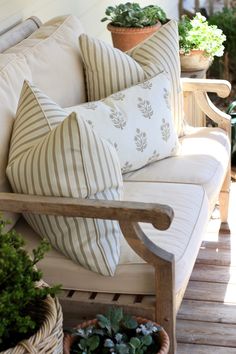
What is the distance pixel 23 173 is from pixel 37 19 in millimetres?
1152

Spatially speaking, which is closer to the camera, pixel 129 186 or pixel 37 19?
pixel 129 186

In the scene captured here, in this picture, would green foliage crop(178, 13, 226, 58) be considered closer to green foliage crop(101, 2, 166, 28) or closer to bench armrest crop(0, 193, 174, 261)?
green foliage crop(101, 2, 166, 28)

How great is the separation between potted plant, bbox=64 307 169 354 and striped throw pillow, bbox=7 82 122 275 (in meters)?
0.18

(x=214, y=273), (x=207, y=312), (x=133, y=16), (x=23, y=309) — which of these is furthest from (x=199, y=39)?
(x=23, y=309)

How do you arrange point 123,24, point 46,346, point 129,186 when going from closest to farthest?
point 46,346
point 129,186
point 123,24

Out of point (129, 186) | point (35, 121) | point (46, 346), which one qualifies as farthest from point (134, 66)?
point (46, 346)

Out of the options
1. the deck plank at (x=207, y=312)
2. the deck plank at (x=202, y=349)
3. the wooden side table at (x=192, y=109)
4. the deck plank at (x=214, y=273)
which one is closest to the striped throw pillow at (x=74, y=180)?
the deck plank at (x=202, y=349)

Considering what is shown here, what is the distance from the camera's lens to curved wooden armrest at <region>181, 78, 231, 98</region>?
3328 millimetres

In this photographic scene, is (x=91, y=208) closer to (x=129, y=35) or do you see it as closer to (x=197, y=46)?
(x=129, y=35)

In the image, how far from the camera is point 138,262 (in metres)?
2.31

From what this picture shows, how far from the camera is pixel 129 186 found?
109 inches

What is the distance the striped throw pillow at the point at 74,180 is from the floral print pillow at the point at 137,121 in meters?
0.37

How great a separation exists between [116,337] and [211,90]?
1.53m

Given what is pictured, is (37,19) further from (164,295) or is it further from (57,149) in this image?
(164,295)
